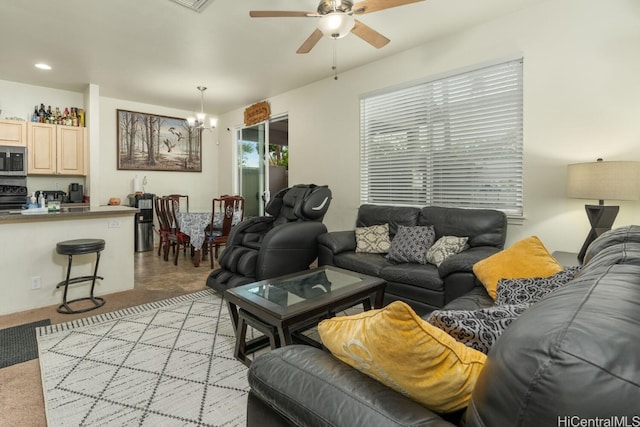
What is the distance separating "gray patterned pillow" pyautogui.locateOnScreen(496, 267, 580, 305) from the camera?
1506 mm

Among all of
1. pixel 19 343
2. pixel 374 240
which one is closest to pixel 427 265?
pixel 374 240

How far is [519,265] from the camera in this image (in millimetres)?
1961

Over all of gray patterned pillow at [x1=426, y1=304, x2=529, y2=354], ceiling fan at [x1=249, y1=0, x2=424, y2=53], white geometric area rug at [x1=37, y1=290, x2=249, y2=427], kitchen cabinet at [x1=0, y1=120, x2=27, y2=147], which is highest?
ceiling fan at [x1=249, y1=0, x2=424, y2=53]

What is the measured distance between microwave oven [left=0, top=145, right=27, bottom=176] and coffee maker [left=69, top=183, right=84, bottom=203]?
2.31 feet

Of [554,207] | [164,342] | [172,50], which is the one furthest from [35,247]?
[554,207]

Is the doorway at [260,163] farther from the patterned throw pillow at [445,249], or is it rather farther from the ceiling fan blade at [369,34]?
the patterned throw pillow at [445,249]

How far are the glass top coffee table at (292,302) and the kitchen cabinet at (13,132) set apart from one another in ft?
15.9

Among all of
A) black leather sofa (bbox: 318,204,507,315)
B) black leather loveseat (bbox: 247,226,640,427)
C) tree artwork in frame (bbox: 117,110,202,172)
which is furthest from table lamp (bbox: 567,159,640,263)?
tree artwork in frame (bbox: 117,110,202,172)

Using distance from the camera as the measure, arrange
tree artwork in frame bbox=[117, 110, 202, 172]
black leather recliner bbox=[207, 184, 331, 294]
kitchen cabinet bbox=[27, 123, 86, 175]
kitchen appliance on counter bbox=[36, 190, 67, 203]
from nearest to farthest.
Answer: black leather recliner bbox=[207, 184, 331, 294]
kitchen cabinet bbox=[27, 123, 86, 175]
kitchen appliance on counter bbox=[36, 190, 67, 203]
tree artwork in frame bbox=[117, 110, 202, 172]

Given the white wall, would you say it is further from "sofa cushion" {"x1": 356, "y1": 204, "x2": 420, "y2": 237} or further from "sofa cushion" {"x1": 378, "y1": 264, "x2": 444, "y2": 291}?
"sofa cushion" {"x1": 378, "y1": 264, "x2": 444, "y2": 291}

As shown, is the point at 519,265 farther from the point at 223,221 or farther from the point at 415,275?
the point at 223,221

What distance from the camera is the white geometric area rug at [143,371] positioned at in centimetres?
166

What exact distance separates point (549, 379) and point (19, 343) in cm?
336

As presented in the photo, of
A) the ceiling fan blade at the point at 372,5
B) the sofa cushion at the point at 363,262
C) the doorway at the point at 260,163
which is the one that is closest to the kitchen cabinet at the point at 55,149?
the doorway at the point at 260,163
